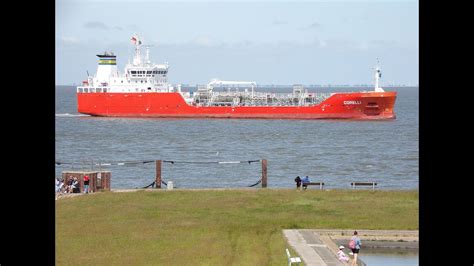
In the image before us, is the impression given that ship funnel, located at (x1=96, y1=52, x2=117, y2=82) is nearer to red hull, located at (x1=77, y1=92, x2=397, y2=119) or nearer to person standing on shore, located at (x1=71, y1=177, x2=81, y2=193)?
red hull, located at (x1=77, y1=92, x2=397, y2=119)

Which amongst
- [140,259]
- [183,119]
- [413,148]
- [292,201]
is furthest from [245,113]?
[140,259]

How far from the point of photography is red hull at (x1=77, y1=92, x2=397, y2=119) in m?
88.0

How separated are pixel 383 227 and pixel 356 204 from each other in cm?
450

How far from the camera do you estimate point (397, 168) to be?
49.5m

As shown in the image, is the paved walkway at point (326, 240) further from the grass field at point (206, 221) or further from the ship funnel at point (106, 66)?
the ship funnel at point (106, 66)

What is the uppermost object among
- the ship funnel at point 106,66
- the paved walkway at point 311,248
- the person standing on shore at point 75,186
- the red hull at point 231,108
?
the ship funnel at point 106,66

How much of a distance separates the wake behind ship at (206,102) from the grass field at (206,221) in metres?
61.0

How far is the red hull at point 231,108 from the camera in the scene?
289 ft

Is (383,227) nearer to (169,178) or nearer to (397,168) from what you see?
A: (169,178)

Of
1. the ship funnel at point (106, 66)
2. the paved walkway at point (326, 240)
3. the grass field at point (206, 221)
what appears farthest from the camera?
the ship funnel at point (106, 66)

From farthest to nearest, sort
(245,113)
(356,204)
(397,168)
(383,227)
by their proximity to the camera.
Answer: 1. (245,113)
2. (397,168)
3. (356,204)
4. (383,227)

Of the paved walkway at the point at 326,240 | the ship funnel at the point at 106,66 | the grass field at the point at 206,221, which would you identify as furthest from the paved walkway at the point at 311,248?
the ship funnel at the point at 106,66

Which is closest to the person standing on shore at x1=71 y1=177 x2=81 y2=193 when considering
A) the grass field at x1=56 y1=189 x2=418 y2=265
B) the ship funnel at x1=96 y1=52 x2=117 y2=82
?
the grass field at x1=56 y1=189 x2=418 y2=265

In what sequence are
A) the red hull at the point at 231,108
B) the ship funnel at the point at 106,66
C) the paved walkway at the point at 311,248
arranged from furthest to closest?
1. the ship funnel at the point at 106,66
2. the red hull at the point at 231,108
3. the paved walkway at the point at 311,248
